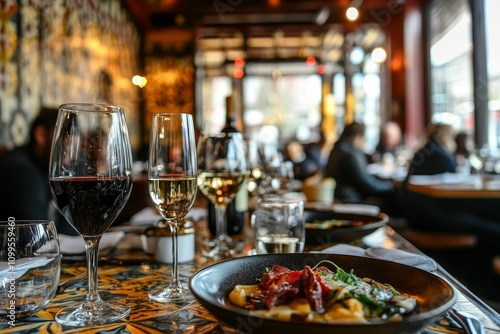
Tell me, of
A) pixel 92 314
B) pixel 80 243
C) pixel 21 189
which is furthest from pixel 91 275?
pixel 21 189

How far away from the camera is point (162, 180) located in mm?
853

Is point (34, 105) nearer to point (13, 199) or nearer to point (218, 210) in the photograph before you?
point (13, 199)

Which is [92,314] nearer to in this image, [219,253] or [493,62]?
[219,253]

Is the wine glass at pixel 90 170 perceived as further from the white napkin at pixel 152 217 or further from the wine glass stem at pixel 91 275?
the white napkin at pixel 152 217

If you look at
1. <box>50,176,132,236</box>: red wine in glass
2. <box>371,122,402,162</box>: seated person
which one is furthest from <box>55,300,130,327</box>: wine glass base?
<box>371,122,402,162</box>: seated person

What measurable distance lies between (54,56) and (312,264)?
14.7 feet

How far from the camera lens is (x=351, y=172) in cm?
483

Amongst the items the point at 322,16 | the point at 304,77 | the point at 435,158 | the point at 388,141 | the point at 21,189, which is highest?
the point at 322,16

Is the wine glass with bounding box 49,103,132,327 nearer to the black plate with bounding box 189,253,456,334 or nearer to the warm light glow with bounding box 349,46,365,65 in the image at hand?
the black plate with bounding box 189,253,456,334

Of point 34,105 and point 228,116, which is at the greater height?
point 34,105

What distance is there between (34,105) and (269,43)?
23.4ft

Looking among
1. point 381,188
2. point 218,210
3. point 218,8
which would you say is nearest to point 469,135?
point 381,188

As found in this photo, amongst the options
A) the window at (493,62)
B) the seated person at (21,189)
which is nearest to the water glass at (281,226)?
the seated person at (21,189)

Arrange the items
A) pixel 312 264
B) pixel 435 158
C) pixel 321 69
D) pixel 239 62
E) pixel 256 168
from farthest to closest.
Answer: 1. pixel 321 69
2. pixel 239 62
3. pixel 435 158
4. pixel 256 168
5. pixel 312 264
